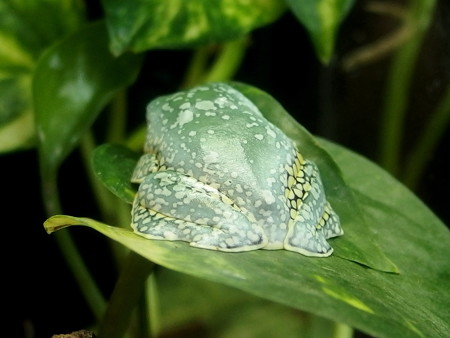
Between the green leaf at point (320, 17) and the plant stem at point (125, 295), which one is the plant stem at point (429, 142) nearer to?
the green leaf at point (320, 17)

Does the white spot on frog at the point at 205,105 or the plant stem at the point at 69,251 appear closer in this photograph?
the white spot on frog at the point at 205,105

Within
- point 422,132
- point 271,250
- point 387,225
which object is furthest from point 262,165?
point 422,132

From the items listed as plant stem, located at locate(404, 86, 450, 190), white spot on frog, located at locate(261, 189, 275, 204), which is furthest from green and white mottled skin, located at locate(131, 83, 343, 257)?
plant stem, located at locate(404, 86, 450, 190)

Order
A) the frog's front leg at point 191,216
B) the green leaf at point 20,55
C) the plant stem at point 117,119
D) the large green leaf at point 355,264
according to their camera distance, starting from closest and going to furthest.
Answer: the large green leaf at point 355,264, the frog's front leg at point 191,216, the green leaf at point 20,55, the plant stem at point 117,119

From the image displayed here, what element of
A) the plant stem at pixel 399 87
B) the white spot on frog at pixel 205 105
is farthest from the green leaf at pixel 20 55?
the plant stem at pixel 399 87

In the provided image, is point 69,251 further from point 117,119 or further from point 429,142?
point 429,142

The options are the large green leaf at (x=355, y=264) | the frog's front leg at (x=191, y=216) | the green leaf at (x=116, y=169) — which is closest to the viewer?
the large green leaf at (x=355, y=264)

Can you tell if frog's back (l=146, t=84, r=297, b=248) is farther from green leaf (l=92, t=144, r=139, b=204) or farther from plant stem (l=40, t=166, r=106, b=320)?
plant stem (l=40, t=166, r=106, b=320)
